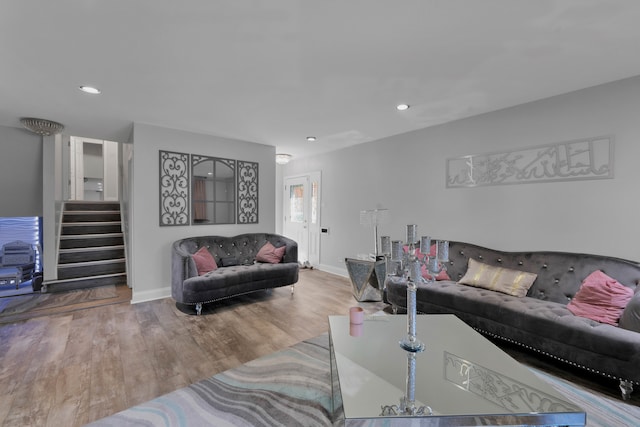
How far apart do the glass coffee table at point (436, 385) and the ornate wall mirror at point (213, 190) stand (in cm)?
313

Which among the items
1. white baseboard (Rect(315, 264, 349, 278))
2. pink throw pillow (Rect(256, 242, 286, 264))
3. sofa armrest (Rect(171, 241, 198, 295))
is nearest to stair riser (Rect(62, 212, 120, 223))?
sofa armrest (Rect(171, 241, 198, 295))

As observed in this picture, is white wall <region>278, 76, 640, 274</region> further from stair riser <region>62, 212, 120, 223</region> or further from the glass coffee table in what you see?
stair riser <region>62, 212, 120, 223</region>

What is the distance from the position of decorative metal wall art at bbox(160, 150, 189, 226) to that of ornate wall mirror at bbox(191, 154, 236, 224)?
0.11 meters

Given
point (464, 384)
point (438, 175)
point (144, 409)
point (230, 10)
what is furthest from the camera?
point (438, 175)

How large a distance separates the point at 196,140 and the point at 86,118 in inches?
51.8

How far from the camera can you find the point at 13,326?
118 inches

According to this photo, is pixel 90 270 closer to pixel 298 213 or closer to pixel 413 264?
pixel 298 213

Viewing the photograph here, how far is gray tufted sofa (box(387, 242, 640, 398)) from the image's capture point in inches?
73.5

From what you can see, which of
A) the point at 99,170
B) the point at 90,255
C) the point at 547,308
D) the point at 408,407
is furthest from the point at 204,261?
the point at 99,170

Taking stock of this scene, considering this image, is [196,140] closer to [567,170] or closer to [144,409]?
[144,409]

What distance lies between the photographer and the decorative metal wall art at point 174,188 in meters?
4.00

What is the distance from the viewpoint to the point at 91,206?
570 centimetres

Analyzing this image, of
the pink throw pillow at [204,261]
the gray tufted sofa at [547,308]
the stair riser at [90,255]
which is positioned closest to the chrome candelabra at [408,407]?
the gray tufted sofa at [547,308]

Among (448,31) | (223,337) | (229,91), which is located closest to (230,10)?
(229,91)
